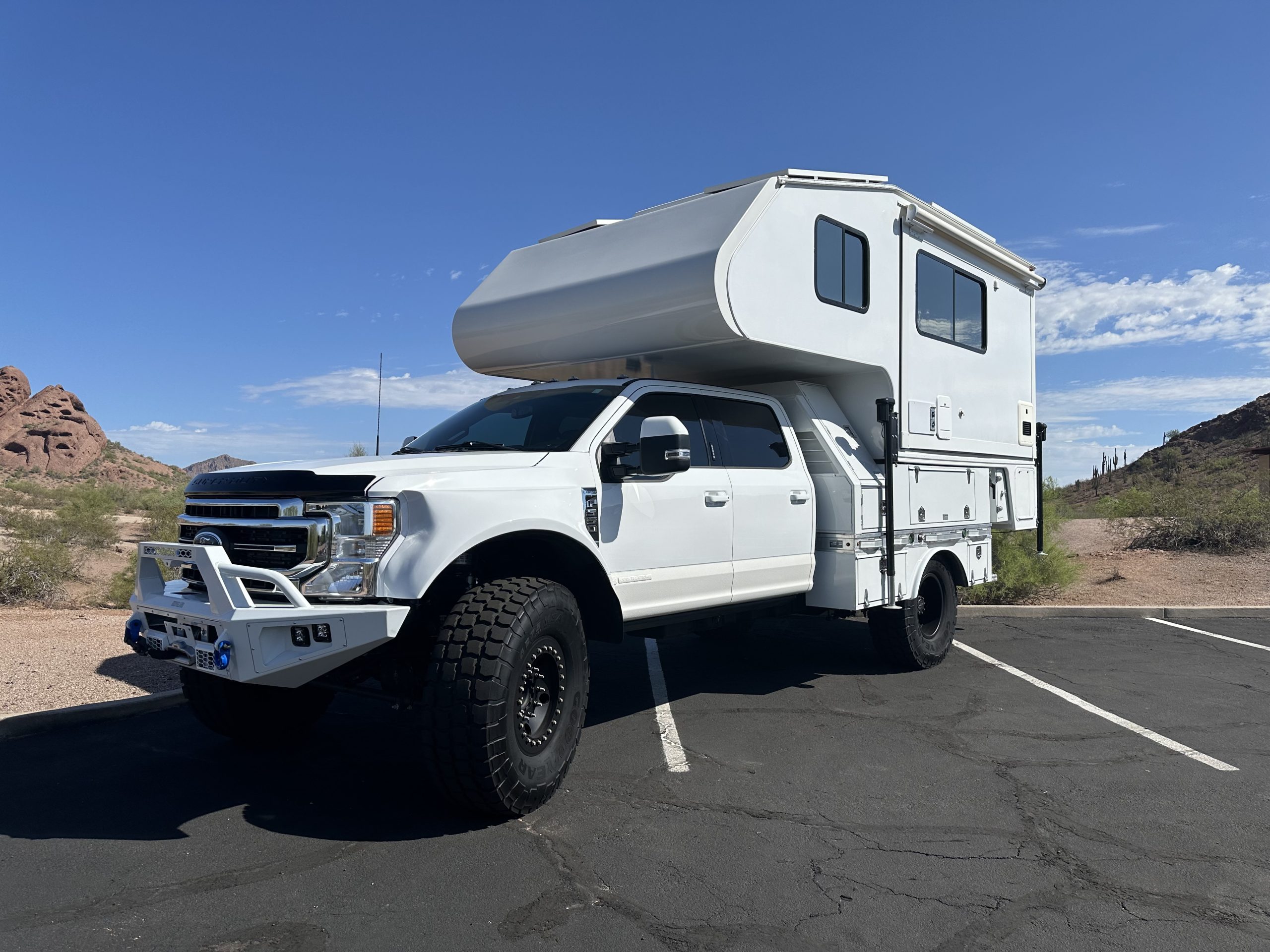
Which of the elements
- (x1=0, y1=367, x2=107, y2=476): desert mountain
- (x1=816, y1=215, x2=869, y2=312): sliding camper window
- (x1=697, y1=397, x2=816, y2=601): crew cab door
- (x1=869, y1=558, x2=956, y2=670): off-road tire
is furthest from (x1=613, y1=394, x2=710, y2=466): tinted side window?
(x1=0, y1=367, x2=107, y2=476): desert mountain

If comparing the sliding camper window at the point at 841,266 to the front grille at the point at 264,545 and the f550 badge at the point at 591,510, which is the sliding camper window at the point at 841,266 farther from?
the front grille at the point at 264,545

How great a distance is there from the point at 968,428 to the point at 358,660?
5885mm

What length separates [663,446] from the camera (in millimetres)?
4824

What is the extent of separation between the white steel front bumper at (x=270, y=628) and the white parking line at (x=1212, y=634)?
8752 millimetres

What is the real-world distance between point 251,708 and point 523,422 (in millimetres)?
2316

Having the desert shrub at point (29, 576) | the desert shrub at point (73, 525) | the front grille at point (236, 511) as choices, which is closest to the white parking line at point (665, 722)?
the front grille at point (236, 511)

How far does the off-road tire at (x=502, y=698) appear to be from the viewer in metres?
3.93

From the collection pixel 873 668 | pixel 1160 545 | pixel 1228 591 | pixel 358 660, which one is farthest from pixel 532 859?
pixel 1160 545

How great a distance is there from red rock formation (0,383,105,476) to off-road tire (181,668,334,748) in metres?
65.3

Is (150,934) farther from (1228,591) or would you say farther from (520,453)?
(1228,591)

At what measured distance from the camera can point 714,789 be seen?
15.3 ft

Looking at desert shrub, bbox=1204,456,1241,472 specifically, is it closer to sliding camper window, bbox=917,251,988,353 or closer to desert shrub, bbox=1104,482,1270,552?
desert shrub, bbox=1104,482,1270,552

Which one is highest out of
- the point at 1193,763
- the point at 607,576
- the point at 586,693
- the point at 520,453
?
the point at 520,453

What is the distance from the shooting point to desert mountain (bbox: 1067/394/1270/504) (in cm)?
3972
